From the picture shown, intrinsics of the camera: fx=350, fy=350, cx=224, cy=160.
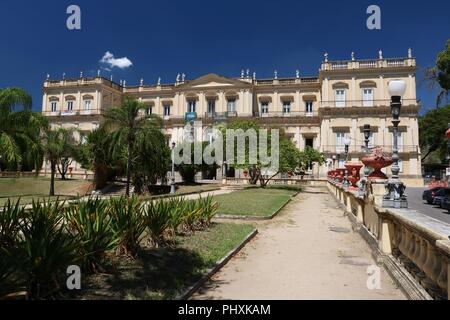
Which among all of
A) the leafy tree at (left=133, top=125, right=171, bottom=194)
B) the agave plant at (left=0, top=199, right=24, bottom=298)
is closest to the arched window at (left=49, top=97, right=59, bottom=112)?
the leafy tree at (left=133, top=125, right=171, bottom=194)

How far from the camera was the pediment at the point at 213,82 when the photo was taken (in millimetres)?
48659

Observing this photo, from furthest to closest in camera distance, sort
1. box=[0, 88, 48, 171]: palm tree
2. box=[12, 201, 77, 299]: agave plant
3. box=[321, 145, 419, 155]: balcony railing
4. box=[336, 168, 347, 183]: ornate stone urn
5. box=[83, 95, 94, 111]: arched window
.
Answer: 1. box=[83, 95, 94, 111]: arched window
2. box=[321, 145, 419, 155]: balcony railing
3. box=[336, 168, 347, 183]: ornate stone urn
4. box=[0, 88, 48, 171]: palm tree
5. box=[12, 201, 77, 299]: agave plant

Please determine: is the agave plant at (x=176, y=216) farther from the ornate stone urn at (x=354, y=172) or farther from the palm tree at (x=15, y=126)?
the palm tree at (x=15, y=126)

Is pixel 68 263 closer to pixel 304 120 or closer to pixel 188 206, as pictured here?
pixel 188 206

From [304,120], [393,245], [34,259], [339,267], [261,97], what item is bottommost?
[339,267]

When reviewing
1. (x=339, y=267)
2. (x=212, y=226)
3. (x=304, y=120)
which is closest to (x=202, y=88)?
(x=304, y=120)

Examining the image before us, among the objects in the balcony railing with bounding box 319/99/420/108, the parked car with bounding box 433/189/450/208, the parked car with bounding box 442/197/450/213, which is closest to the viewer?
the parked car with bounding box 442/197/450/213

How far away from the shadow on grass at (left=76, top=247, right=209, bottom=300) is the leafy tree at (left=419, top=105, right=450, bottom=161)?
2108 inches

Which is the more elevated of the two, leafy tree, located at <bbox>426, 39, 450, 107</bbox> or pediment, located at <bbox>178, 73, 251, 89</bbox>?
pediment, located at <bbox>178, 73, 251, 89</bbox>

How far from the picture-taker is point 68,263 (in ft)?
13.9

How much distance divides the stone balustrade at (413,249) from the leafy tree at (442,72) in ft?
56.5

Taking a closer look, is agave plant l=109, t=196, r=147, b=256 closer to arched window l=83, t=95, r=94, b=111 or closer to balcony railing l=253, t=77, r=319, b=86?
balcony railing l=253, t=77, r=319, b=86

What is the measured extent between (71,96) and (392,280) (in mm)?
55727

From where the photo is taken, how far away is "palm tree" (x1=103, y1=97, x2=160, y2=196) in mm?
23078
